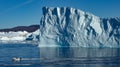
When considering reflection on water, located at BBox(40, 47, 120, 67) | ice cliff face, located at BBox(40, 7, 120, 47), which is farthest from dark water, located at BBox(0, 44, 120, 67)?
ice cliff face, located at BBox(40, 7, 120, 47)

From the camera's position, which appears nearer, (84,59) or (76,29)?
(84,59)

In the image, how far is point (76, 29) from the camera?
66.6 meters

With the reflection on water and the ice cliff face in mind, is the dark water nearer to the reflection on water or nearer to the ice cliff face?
the reflection on water

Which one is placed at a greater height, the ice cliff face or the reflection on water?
the ice cliff face

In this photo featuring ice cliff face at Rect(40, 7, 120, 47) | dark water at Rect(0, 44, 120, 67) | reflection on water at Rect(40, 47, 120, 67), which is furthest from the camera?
ice cliff face at Rect(40, 7, 120, 47)

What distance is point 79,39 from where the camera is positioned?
6575cm

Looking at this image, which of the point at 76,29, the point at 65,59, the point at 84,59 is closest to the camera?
the point at 65,59

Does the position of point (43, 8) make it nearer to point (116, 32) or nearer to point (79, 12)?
point (79, 12)

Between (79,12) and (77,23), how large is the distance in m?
1.92

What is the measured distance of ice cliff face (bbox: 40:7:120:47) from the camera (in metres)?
65.5

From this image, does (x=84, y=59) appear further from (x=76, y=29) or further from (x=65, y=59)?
(x=76, y=29)

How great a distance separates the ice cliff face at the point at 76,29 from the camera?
65.5m

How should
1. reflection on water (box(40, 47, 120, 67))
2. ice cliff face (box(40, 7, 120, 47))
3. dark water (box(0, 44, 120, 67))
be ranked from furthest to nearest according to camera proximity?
ice cliff face (box(40, 7, 120, 47)) → reflection on water (box(40, 47, 120, 67)) → dark water (box(0, 44, 120, 67))

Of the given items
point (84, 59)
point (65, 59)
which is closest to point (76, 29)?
point (84, 59)
